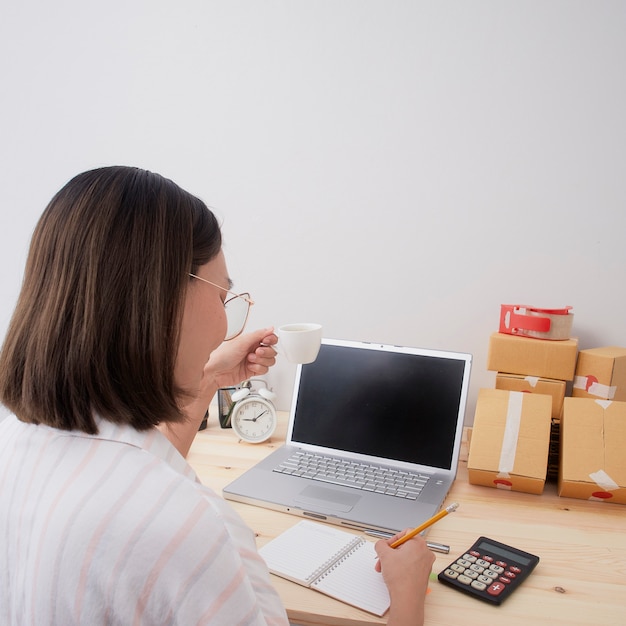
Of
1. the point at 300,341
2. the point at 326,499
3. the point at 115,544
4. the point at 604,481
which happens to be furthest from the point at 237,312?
the point at 604,481

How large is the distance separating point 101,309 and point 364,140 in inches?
42.8

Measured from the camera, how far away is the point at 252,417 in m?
1.51

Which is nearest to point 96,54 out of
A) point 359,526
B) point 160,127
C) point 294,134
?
point 160,127

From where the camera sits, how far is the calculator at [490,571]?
2.85 ft

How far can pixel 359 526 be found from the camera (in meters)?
1.07

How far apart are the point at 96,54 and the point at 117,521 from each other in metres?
1.56

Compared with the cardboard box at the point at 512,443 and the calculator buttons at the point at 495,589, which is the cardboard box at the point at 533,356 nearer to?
the cardboard box at the point at 512,443

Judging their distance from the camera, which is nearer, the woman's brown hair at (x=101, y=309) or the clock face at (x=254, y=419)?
the woman's brown hair at (x=101, y=309)

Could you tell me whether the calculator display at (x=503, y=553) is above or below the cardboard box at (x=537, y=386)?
below

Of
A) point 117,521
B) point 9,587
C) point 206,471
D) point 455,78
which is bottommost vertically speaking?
point 206,471

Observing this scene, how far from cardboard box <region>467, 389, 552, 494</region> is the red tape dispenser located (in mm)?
169

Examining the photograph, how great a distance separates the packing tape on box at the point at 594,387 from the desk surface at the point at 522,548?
26 centimetres

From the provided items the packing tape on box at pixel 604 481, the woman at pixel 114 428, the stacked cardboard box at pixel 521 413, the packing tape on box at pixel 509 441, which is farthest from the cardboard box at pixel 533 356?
the woman at pixel 114 428

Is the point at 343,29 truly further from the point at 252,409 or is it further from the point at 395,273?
the point at 252,409
